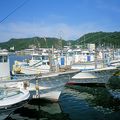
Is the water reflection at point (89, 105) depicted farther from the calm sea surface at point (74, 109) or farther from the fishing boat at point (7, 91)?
the fishing boat at point (7, 91)

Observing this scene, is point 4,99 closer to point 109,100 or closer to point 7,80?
point 7,80

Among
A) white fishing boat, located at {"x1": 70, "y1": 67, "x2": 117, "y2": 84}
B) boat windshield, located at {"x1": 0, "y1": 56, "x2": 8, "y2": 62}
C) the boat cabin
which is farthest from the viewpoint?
white fishing boat, located at {"x1": 70, "y1": 67, "x2": 117, "y2": 84}

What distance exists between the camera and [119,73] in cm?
3931

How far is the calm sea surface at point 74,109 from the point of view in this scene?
59.3 ft

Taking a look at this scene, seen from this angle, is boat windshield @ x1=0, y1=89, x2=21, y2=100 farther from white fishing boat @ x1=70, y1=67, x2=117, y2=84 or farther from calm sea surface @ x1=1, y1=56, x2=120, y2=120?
white fishing boat @ x1=70, y1=67, x2=117, y2=84

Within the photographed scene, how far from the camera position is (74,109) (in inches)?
794

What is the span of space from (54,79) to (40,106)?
255 cm

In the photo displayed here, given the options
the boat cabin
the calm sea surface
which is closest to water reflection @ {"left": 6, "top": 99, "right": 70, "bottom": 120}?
the calm sea surface

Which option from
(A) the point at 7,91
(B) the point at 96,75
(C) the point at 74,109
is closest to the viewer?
(A) the point at 7,91

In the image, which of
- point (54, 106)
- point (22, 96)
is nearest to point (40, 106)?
point (54, 106)

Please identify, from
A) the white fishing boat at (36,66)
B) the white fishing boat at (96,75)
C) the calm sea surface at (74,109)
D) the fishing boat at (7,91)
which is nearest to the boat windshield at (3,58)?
the fishing boat at (7,91)

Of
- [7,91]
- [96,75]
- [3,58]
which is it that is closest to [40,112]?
→ [7,91]

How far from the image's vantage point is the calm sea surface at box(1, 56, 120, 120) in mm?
18078

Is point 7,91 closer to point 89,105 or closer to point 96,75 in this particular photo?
point 89,105
